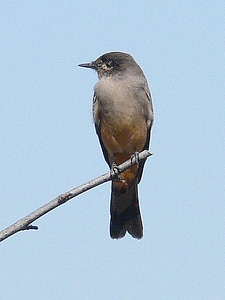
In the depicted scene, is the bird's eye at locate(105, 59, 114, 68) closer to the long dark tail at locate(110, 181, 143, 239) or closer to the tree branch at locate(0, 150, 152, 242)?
the long dark tail at locate(110, 181, 143, 239)

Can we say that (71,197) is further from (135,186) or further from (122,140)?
(135,186)

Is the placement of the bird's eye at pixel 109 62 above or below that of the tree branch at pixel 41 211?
above

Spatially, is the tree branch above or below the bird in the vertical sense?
below

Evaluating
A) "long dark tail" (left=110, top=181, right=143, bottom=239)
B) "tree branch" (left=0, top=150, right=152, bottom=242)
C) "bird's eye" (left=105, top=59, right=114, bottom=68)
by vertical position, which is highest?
"bird's eye" (left=105, top=59, right=114, bottom=68)

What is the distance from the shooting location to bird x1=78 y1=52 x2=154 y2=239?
8.50m

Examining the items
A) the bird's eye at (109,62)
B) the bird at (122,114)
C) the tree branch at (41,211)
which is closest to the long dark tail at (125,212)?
the bird at (122,114)

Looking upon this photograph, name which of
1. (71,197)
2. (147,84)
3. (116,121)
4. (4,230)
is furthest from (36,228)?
(147,84)

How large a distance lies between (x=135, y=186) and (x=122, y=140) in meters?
1.19

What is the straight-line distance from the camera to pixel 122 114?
844 centimetres

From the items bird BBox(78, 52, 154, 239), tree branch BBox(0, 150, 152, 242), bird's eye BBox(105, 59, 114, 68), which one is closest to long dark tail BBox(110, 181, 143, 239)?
bird BBox(78, 52, 154, 239)

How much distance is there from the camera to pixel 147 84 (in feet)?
29.4

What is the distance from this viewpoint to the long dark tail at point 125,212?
9.34 metres

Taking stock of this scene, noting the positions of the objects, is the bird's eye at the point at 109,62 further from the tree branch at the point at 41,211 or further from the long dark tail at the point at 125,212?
the tree branch at the point at 41,211

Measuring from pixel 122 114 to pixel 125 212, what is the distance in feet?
5.89
